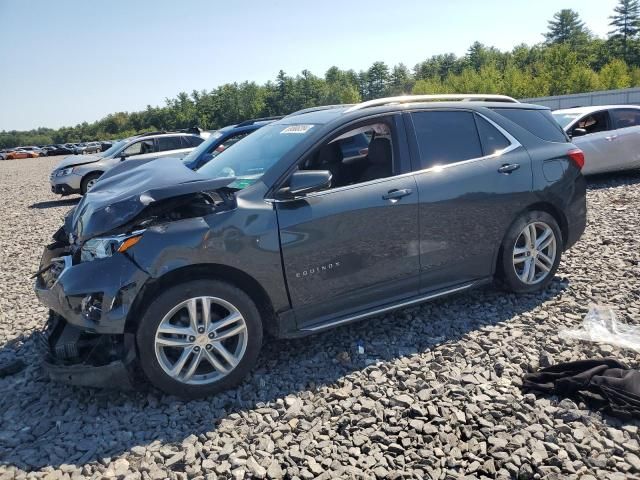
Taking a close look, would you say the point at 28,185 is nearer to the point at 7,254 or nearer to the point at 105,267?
the point at 7,254

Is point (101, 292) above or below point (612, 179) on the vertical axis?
above

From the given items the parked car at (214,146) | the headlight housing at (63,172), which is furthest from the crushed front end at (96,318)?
the headlight housing at (63,172)

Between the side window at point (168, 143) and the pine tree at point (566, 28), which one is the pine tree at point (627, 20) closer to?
the pine tree at point (566, 28)

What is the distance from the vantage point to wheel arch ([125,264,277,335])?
10.4 ft

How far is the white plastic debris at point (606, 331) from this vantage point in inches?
146

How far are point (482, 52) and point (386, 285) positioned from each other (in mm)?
105670

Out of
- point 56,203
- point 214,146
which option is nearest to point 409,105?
point 214,146

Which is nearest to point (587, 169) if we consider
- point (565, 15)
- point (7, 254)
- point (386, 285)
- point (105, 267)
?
point (386, 285)

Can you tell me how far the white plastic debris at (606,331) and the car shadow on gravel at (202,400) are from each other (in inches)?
15.5

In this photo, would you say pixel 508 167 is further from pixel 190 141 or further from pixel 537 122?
pixel 190 141

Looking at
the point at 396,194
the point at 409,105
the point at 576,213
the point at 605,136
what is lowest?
the point at 576,213

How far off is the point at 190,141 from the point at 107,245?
463 inches

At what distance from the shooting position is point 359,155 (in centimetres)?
408

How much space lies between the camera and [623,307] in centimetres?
427
